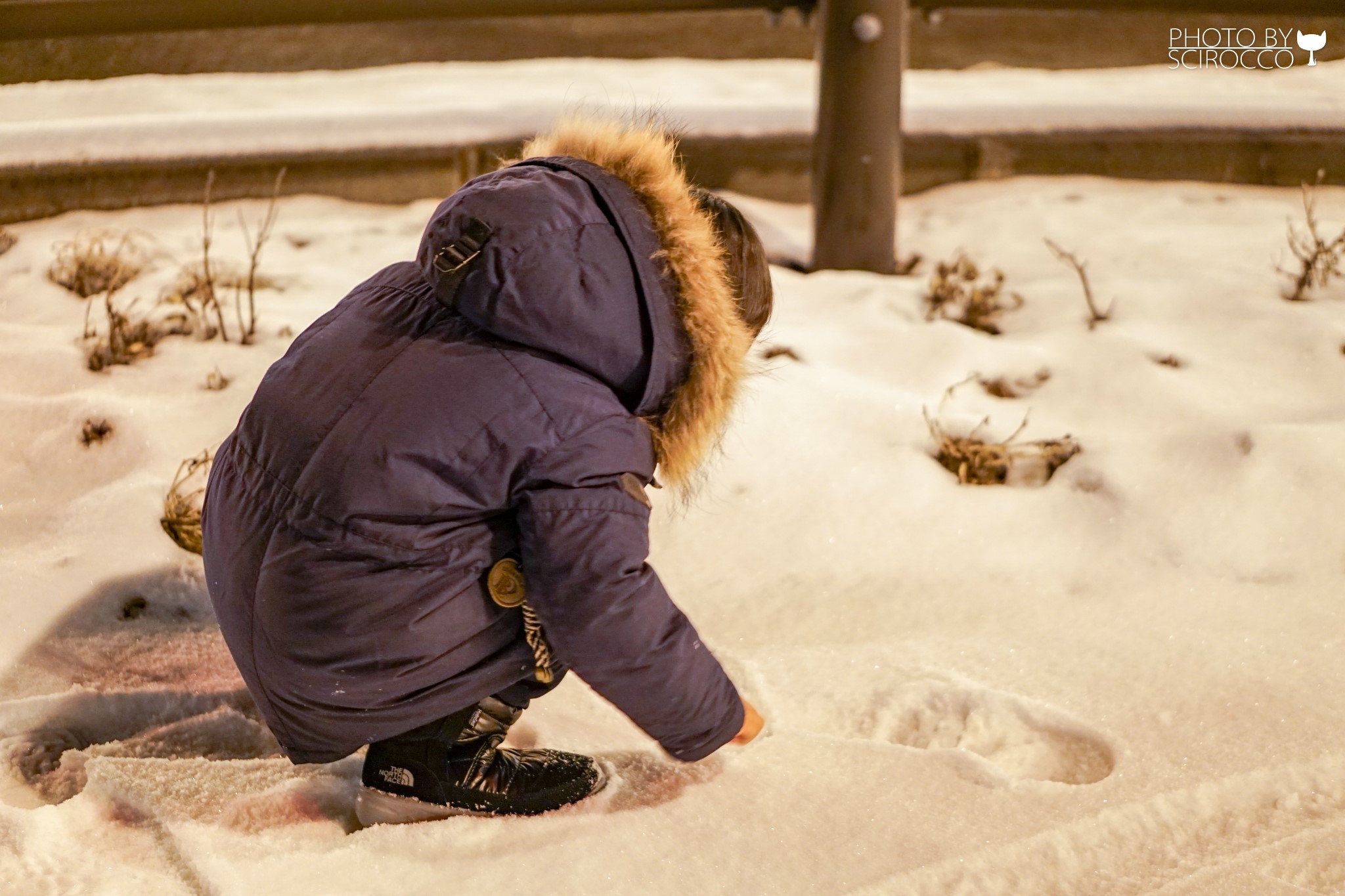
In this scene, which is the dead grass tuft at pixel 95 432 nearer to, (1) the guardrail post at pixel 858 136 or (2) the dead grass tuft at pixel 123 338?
(2) the dead grass tuft at pixel 123 338

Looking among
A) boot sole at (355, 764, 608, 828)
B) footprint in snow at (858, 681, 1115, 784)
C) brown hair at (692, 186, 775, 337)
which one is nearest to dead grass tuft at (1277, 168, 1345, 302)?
footprint in snow at (858, 681, 1115, 784)

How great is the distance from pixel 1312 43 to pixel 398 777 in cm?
502

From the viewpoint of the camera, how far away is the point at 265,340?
101 inches

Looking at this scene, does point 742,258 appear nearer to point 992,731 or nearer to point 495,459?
point 495,459

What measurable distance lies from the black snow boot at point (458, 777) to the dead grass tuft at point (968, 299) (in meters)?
1.91

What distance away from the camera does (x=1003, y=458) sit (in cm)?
228

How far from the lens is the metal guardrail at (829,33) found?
123 inches

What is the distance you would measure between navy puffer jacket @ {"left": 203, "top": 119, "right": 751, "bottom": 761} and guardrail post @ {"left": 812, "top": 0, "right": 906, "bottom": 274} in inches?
77.6

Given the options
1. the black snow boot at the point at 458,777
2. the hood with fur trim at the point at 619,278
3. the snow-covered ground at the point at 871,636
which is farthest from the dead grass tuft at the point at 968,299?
the black snow boot at the point at 458,777

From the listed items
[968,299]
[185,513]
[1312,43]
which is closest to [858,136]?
[968,299]

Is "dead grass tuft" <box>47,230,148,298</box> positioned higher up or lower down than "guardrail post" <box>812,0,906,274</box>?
lower down

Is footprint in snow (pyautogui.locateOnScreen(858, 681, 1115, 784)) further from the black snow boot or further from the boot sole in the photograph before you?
the boot sole

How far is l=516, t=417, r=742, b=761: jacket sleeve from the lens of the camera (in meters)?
1.24

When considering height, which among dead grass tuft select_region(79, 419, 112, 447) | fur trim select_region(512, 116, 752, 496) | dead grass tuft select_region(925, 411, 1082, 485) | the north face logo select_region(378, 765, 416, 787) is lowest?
the north face logo select_region(378, 765, 416, 787)
